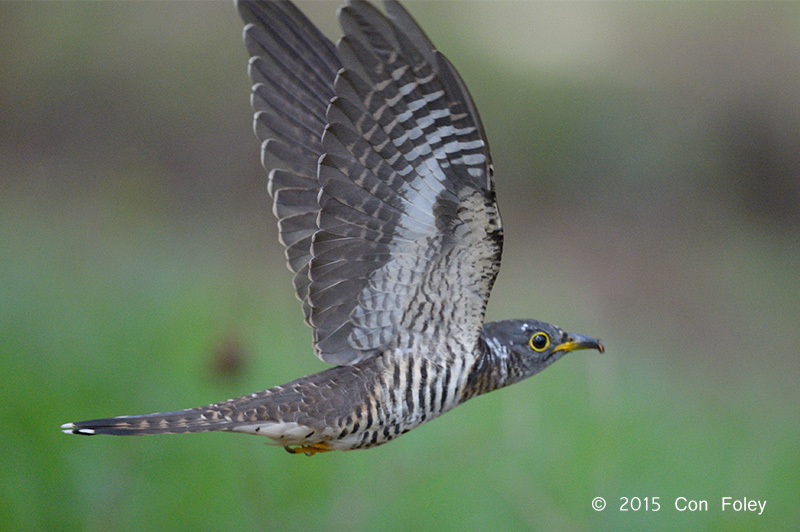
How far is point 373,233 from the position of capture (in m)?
1.26

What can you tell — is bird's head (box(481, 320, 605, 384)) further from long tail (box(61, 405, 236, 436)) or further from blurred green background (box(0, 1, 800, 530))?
blurred green background (box(0, 1, 800, 530))

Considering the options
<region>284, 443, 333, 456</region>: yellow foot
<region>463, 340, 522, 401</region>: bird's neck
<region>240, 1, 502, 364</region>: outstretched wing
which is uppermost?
<region>240, 1, 502, 364</region>: outstretched wing

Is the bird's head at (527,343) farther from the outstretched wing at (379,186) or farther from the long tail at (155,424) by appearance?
the long tail at (155,424)

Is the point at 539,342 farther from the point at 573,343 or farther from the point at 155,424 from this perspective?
the point at 155,424

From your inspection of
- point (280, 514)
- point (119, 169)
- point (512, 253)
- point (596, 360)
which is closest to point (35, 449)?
point (280, 514)

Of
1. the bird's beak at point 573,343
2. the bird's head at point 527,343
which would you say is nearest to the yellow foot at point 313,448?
the bird's head at point 527,343

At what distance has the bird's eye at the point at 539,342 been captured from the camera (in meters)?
1.54

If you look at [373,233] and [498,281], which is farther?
[498,281]

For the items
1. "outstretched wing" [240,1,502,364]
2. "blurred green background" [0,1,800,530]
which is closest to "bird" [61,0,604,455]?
"outstretched wing" [240,1,502,364]

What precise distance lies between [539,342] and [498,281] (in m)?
1.89

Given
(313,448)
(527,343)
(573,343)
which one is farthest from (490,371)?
(313,448)

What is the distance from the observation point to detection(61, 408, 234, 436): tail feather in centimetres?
113

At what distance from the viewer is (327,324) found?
4.44ft

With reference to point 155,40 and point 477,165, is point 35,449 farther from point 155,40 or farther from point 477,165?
point 155,40
